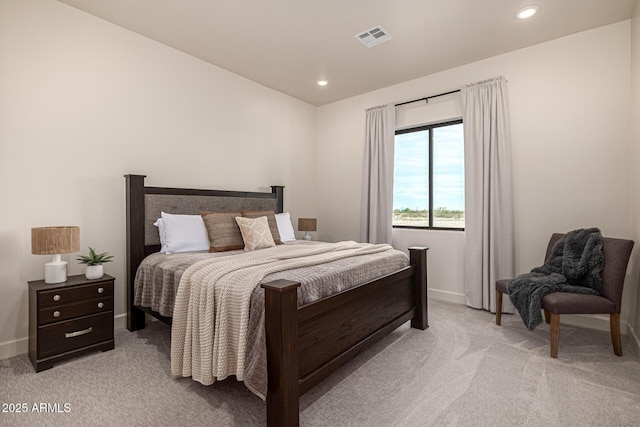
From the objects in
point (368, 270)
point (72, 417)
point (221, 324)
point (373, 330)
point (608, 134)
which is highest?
point (608, 134)

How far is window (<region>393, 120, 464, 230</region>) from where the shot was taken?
158 inches

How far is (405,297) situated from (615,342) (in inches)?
62.1

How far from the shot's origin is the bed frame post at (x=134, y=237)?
2.99 m

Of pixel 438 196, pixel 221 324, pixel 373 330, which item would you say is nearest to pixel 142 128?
pixel 221 324

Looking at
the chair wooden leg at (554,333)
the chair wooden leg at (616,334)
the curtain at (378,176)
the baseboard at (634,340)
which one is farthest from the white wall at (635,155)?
the curtain at (378,176)

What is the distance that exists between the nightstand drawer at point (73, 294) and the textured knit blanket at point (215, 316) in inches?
36.8

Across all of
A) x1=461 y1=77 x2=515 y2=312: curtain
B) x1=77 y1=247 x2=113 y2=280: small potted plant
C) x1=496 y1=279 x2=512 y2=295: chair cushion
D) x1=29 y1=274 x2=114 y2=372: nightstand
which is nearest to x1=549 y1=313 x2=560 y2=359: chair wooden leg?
x1=496 y1=279 x2=512 y2=295: chair cushion

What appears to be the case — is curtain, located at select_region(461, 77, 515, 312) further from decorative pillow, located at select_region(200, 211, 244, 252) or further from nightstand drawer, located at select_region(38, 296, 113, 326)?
nightstand drawer, located at select_region(38, 296, 113, 326)

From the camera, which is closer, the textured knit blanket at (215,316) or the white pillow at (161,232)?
the textured knit blanket at (215,316)

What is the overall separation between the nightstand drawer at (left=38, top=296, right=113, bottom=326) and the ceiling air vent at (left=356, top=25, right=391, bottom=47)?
331 centimetres

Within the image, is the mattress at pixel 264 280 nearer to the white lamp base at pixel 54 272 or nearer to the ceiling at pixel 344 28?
the white lamp base at pixel 54 272

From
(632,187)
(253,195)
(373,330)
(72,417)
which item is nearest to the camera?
(72,417)

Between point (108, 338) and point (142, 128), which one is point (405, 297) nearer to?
point (108, 338)

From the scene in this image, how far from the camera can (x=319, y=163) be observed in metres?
5.27
